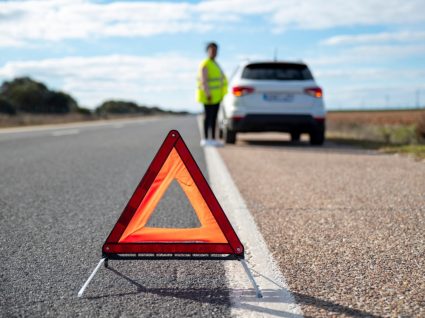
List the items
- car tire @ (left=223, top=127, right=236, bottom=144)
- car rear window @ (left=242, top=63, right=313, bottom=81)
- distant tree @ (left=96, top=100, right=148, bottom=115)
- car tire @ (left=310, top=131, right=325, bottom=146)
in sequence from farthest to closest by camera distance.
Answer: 1. distant tree @ (left=96, top=100, right=148, bottom=115)
2. car tire @ (left=223, top=127, right=236, bottom=144)
3. car tire @ (left=310, top=131, right=325, bottom=146)
4. car rear window @ (left=242, top=63, right=313, bottom=81)

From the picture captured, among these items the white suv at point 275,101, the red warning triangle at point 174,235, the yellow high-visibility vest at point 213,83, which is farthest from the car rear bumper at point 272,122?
the red warning triangle at point 174,235

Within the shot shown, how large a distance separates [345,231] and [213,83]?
7135 millimetres

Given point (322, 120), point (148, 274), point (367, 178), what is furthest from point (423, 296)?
point (322, 120)

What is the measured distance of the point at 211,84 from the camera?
34.4ft

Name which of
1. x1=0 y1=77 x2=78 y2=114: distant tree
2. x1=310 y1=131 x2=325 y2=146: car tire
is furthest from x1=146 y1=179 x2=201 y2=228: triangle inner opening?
x1=0 y1=77 x2=78 y2=114: distant tree

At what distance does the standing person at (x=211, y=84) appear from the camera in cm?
1038

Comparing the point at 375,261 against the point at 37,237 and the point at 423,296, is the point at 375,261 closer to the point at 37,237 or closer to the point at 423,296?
the point at 423,296

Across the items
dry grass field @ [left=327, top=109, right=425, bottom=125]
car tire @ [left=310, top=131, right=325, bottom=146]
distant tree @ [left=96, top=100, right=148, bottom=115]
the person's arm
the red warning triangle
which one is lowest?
distant tree @ [left=96, top=100, right=148, bottom=115]

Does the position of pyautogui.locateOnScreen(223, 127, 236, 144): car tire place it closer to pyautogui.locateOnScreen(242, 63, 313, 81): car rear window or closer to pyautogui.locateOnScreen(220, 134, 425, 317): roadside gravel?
pyautogui.locateOnScreen(242, 63, 313, 81): car rear window

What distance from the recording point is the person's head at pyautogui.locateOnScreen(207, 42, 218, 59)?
33.7 feet

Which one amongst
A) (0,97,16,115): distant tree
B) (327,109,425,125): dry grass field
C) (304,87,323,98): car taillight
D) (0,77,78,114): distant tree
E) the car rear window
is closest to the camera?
(304,87,323,98): car taillight

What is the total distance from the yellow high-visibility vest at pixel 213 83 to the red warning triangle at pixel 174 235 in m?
7.81

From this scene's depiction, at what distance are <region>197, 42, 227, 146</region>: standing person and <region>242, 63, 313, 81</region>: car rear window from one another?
0.64m

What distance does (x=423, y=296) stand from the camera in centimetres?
242
